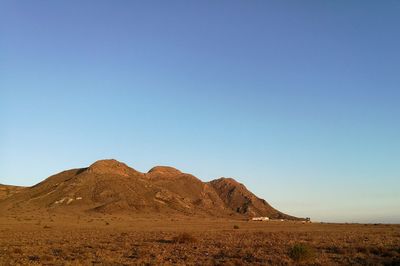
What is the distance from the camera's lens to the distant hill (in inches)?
4833

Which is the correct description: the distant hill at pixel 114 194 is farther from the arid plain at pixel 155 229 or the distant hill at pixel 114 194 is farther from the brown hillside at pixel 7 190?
the arid plain at pixel 155 229

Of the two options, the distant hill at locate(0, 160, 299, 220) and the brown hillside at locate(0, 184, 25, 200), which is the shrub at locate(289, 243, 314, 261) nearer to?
the distant hill at locate(0, 160, 299, 220)

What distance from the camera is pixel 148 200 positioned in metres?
137

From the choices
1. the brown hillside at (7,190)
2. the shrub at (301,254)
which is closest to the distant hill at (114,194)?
the brown hillside at (7,190)

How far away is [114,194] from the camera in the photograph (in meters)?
133

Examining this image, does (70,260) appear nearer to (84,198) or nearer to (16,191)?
(84,198)

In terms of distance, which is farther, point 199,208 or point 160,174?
point 160,174

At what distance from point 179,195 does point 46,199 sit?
158 ft

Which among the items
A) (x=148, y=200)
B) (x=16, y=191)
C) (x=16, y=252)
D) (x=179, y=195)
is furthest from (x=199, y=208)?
(x=16, y=252)

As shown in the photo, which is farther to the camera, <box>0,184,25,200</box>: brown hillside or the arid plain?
<box>0,184,25,200</box>: brown hillside

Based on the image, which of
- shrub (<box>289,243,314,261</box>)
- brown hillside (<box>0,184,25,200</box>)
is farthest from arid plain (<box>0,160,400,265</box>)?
brown hillside (<box>0,184,25,200</box>)

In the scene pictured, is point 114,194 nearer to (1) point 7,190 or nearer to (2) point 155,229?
(1) point 7,190

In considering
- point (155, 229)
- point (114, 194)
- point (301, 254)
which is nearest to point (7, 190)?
point (114, 194)

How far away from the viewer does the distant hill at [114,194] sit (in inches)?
4833
